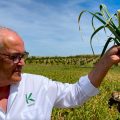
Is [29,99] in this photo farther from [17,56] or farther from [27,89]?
[17,56]

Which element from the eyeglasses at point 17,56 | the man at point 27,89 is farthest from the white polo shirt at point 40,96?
the eyeglasses at point 17,56

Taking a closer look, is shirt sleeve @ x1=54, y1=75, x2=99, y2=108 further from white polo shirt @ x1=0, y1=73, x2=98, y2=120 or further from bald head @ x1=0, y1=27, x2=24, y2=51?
bald head @ x1=0, y1=27, x2=24, y2=51

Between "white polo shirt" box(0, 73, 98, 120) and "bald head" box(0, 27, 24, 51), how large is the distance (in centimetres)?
32

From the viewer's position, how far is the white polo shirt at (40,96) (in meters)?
4.19

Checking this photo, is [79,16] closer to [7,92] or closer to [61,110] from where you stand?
[7,92]

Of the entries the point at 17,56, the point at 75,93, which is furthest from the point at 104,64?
the point at 17,56

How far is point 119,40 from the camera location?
3742 mm

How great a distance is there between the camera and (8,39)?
14.2 ft

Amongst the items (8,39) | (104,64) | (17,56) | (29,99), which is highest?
(8,39)

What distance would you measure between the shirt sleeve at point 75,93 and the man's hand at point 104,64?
0.07 m

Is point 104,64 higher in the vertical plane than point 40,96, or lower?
higher

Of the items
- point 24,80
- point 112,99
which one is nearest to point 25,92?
point 24,80

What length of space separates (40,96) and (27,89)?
132 mm

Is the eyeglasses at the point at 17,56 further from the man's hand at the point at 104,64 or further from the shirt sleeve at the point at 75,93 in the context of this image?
the man's hand at the point at 104,64
